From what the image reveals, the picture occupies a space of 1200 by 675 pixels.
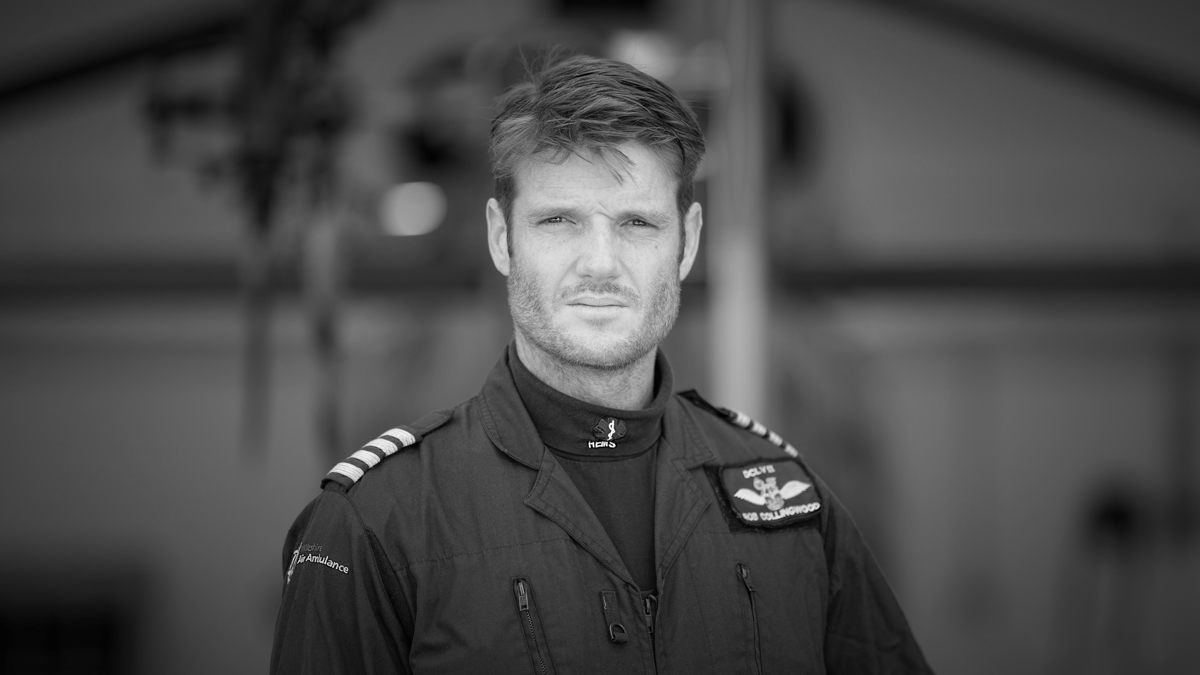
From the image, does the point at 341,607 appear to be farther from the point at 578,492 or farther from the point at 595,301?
the point at 595,301

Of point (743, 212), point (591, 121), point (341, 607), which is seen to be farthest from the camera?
point (743, 212)

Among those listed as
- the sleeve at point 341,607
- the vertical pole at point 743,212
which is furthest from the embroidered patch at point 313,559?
the vertical pole at point 743,212

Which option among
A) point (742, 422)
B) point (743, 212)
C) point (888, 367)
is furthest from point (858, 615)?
point (888, 367)

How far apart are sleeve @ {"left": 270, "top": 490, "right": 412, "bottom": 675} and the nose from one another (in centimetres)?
36

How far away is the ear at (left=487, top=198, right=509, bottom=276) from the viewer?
142 centimetres

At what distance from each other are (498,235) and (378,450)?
286 millimetres

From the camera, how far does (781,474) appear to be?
1527 millimetres

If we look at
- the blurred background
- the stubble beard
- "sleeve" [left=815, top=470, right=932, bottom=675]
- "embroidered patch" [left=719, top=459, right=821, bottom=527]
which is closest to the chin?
the stubble beard

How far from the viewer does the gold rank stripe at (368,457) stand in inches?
51.3

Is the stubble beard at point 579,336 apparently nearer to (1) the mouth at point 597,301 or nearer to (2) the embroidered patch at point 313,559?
(1) the mouth at point 597,301

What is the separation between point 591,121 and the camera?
1.32m

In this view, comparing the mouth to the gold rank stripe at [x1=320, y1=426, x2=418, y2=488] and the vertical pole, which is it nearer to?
the gold rank stripe at [x1=320, y1=426, x2=418, y2=488]

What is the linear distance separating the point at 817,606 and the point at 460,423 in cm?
47

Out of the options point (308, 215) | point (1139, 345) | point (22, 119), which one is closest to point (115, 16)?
point (22, 119)
